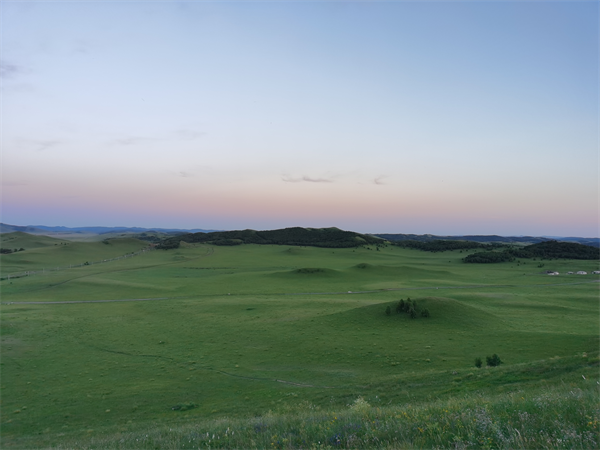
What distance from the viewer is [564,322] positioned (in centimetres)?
3195

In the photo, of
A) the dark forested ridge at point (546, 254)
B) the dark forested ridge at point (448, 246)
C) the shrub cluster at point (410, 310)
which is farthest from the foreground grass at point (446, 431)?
the dark forested ridge at point (448, 246)

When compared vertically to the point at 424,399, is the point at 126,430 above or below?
below

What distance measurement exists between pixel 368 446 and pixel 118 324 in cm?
3785

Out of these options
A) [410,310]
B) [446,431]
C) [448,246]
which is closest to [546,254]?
[448,246]

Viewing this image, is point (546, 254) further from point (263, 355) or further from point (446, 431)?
point (446, 431)

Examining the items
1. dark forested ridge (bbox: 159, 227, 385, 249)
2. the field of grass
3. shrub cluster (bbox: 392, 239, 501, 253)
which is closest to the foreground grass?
the field of grass

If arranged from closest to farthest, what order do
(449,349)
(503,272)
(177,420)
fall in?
(177,420), (449,349), (503,272)

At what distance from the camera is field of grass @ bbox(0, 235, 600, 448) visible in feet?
46.3

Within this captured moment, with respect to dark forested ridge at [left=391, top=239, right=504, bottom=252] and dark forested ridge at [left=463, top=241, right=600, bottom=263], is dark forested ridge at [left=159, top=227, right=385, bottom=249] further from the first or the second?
dark forested ridge at [left=463, top=241, right=600, bottom=263]

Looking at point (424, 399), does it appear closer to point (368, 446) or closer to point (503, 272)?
A: point (368, 446)

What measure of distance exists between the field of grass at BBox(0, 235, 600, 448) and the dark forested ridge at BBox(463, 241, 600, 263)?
1772 inches

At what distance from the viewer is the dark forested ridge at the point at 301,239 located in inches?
6392

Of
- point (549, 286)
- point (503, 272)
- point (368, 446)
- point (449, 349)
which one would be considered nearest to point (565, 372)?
point (449, 349)

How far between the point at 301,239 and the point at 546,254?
109 meters
